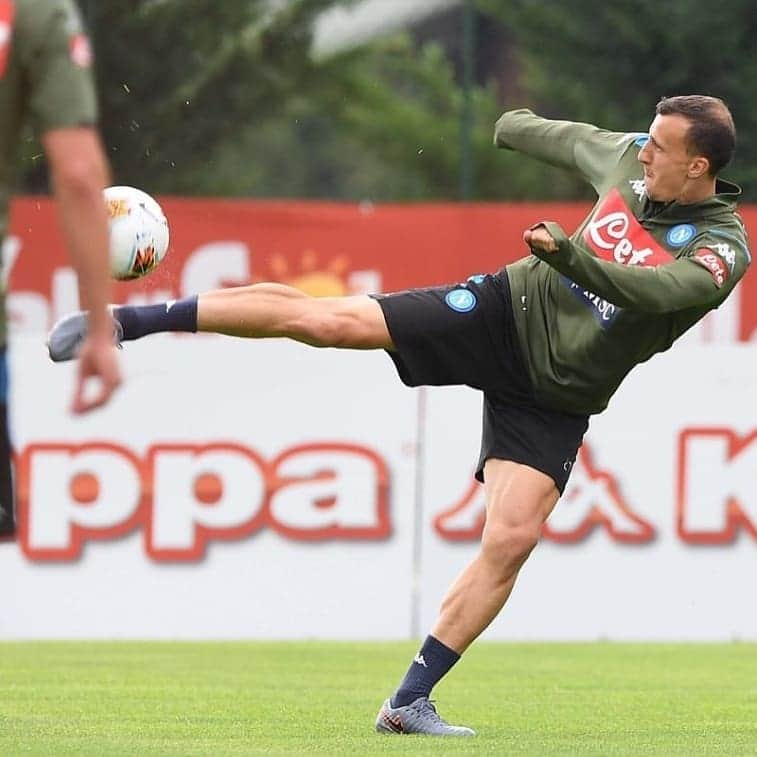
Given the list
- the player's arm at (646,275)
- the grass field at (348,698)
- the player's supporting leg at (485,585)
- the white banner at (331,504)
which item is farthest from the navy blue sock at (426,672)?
the white banner at (331,504)

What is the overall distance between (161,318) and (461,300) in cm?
102

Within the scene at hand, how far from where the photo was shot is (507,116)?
796 cm

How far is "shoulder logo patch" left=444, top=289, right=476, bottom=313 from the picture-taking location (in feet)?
23.9

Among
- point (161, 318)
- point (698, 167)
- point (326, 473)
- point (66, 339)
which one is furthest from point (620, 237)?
point (326, 473)

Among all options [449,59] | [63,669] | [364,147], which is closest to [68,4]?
[63,669]

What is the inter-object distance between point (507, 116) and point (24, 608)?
5143 millimetres

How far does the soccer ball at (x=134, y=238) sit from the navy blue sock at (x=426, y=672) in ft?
5.04

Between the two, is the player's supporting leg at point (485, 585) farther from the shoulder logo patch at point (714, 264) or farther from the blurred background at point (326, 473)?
the blurred background at point (326, 473)

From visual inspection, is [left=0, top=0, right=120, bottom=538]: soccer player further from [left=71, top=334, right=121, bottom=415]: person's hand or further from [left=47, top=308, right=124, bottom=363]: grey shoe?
[left=47, top=308, right=124, bottom=363]: grey shoe

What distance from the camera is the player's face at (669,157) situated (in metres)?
7.16

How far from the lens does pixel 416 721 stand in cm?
716

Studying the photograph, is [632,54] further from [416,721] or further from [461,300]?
[416,721]

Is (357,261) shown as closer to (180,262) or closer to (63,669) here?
(180,262)

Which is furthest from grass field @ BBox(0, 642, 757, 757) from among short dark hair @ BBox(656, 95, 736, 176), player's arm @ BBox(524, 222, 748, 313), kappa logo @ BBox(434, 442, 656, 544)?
short dark hair @ BBox(656, 95, 736, 176)
